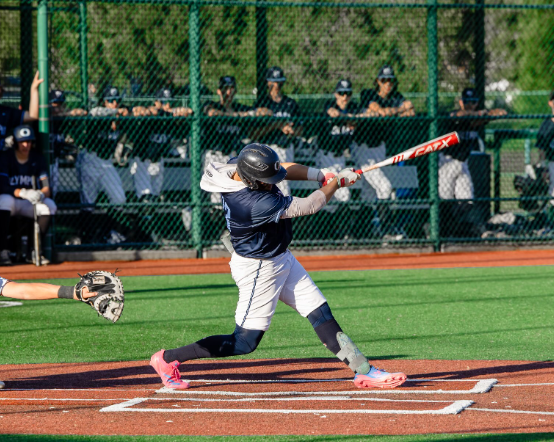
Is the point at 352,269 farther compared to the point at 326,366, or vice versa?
the point at 352,269

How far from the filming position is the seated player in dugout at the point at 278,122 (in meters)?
11.9

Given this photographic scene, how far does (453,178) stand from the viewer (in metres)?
12.4

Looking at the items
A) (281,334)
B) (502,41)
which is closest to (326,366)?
(281,334)

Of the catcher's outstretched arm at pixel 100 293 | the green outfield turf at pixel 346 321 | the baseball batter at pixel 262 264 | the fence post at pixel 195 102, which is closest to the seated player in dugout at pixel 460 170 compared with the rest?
the green outfield turf at pixel 346 321

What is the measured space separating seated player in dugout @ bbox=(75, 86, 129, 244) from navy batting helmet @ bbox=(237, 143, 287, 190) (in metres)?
7.12

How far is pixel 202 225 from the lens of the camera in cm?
1212

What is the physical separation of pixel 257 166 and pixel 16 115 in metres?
7.43

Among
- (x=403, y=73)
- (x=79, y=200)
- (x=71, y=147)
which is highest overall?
(x=403, y=73)

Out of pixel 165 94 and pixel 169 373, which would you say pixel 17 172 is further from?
pixel 169 373

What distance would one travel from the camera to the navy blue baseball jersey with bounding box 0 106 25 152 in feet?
37.0

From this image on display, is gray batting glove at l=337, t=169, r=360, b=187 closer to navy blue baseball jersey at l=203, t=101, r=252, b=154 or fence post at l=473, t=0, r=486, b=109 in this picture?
navy blue baseball jersey at l=203, t=101, r=252, b=154

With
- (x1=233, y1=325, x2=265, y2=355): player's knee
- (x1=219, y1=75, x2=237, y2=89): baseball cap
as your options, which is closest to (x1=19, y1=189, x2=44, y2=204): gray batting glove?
(x1=219, y1=75, x2=237, y2=89): baseball cap

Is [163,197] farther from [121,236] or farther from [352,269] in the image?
[352,269]

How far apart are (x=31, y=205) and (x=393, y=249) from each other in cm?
506
